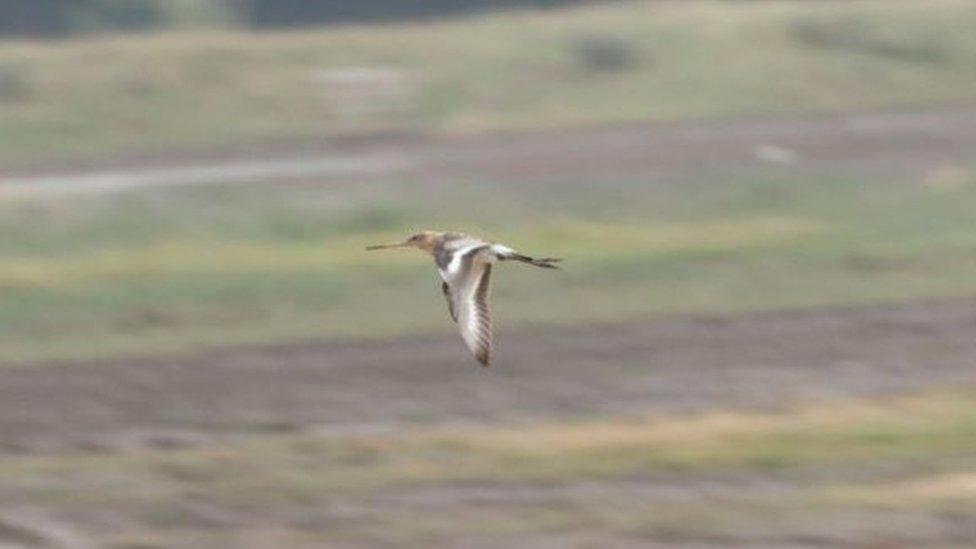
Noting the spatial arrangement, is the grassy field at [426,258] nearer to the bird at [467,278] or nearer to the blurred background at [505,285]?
the blurred background at [505,285]

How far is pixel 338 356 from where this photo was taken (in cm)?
2211

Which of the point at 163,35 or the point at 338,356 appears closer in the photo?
the point at 338,356

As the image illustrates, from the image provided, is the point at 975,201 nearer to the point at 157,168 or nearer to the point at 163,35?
the point at 157,168

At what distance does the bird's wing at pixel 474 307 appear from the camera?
10.5 metres

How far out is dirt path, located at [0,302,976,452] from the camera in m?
19.7

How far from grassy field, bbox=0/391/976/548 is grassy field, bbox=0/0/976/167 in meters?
19.5

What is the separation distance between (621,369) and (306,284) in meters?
4.85

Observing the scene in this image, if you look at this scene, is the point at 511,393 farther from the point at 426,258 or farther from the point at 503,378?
the point at 426,258

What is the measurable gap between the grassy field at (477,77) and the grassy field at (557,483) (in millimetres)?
19452

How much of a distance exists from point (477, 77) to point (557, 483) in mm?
25036

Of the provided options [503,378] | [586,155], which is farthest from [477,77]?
[503,378]

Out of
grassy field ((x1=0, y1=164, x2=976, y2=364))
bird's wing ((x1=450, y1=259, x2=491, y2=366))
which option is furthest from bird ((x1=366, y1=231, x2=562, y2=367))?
grassy field ((x1=0, y1=164, x2=976, y2=364))

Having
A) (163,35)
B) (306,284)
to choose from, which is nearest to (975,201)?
(306,284)

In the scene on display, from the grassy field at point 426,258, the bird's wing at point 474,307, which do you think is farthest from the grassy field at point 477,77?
the bird's wing at point 474,307
